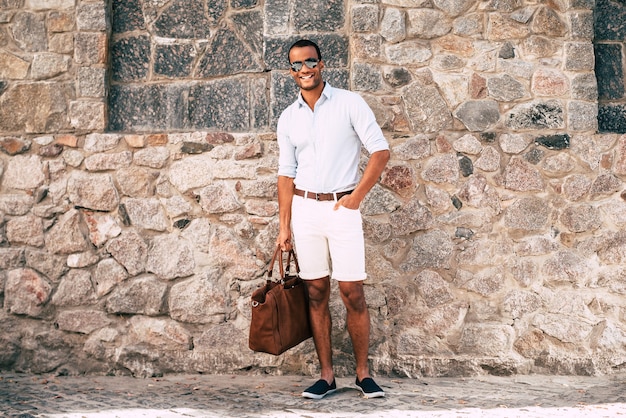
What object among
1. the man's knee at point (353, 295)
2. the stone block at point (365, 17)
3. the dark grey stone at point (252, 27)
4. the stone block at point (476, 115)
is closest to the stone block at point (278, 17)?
the dark grey stone at point (252, 27)

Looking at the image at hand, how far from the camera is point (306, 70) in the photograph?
3.85m

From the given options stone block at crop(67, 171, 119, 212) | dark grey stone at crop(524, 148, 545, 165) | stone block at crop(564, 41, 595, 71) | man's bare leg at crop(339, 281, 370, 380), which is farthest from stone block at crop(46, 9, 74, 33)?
stone block at crop(564, 41, 595, 71)

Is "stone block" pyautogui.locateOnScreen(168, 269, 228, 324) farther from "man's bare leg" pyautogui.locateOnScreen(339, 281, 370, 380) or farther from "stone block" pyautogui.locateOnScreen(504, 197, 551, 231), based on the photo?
"stone block" pyautogui.locateOnScreen(504, 197, 551, 231)

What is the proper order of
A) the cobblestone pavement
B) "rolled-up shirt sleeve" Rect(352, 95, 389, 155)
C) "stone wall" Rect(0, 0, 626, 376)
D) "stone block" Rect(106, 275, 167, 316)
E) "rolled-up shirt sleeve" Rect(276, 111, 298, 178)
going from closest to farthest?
the cobblestone pavement, "rolled-up shirt sleeve" Rect(352, 95, 389, 155), "rolled-up shirt sleeve" Rect(276, 111, 298, 178), "stone wall" Rect(0, 0, 626, 376), "stone block" Rect(106, 275, 167, 316)

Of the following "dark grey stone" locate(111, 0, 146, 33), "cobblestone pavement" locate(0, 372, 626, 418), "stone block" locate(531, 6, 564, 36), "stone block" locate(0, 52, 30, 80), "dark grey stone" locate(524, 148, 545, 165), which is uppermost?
"dark grey stone" locate(111, 0, 146, 33)

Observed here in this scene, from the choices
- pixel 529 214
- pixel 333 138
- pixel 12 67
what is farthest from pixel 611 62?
pixel 12 67

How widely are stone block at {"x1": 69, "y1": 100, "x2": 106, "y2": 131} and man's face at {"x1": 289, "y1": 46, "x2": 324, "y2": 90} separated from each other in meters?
1.45

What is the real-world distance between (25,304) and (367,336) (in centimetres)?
219

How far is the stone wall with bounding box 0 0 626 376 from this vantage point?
4402 mm

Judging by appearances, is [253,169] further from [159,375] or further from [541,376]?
[541,376]

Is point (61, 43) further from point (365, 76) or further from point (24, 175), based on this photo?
point (365, 76)

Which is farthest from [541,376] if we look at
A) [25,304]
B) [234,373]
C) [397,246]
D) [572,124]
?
[25,304]

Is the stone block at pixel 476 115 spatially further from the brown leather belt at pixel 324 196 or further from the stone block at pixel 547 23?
the brown leather belt at pixel 324 196

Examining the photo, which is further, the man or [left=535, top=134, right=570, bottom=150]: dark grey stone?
[left=535, top=134, right=570, bottom=150]: dark grey stone
